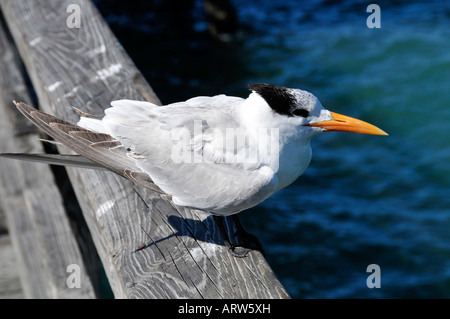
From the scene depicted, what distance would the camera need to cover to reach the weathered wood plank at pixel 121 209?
214cm

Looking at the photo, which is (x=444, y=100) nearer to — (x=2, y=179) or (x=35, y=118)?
(x=2, y=179)

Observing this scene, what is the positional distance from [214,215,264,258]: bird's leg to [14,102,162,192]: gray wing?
330 mm

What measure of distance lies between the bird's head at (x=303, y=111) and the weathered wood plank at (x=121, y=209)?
0.59 m

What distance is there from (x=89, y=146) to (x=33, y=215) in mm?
1397

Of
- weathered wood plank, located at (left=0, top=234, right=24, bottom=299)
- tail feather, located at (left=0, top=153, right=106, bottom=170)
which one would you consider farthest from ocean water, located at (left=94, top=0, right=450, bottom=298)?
tail feather, located at (left=0, top=153, right=106, bottom=170)

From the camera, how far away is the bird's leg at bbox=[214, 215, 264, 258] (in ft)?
7.62

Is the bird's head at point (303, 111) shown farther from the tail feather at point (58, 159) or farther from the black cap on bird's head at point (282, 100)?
the tail feather at point (58, 159)

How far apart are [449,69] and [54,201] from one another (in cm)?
578

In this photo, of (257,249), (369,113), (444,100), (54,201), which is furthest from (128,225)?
(444,100)

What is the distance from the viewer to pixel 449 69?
24.6ft

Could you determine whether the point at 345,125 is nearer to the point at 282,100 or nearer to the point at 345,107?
the point at 282,100

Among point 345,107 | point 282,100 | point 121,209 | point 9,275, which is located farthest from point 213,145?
point 345,107

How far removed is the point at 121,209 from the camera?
2.45m

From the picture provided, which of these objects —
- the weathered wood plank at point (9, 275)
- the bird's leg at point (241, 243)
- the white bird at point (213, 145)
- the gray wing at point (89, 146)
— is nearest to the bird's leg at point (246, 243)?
the bird's leg at point (241, 243)
